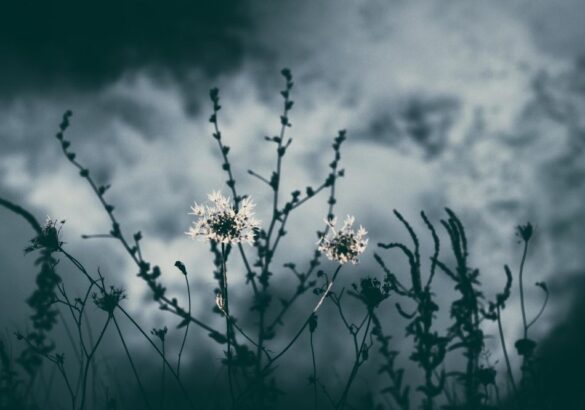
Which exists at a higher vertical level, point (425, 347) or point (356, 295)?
point (356, 295)

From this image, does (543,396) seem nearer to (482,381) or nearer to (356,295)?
(482,381)

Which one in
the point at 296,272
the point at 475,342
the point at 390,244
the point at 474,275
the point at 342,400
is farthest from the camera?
the point at 296,272

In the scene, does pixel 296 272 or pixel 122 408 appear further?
pixel 296 272

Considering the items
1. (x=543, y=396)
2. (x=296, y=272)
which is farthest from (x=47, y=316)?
(x=543, y=396)

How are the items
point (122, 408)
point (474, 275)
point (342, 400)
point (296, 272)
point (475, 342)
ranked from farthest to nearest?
point (296, 272) < point (474, 275) < point (122, 408) < point (475, 342) < point (342, 400)

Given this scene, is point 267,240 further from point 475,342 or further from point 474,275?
point 475,342

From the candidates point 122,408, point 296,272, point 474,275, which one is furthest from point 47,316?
point 474,275

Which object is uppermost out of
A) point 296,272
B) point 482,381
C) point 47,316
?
point 296,272

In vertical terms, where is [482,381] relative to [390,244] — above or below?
below

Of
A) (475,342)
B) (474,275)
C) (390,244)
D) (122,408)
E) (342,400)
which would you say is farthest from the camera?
(474,275)
